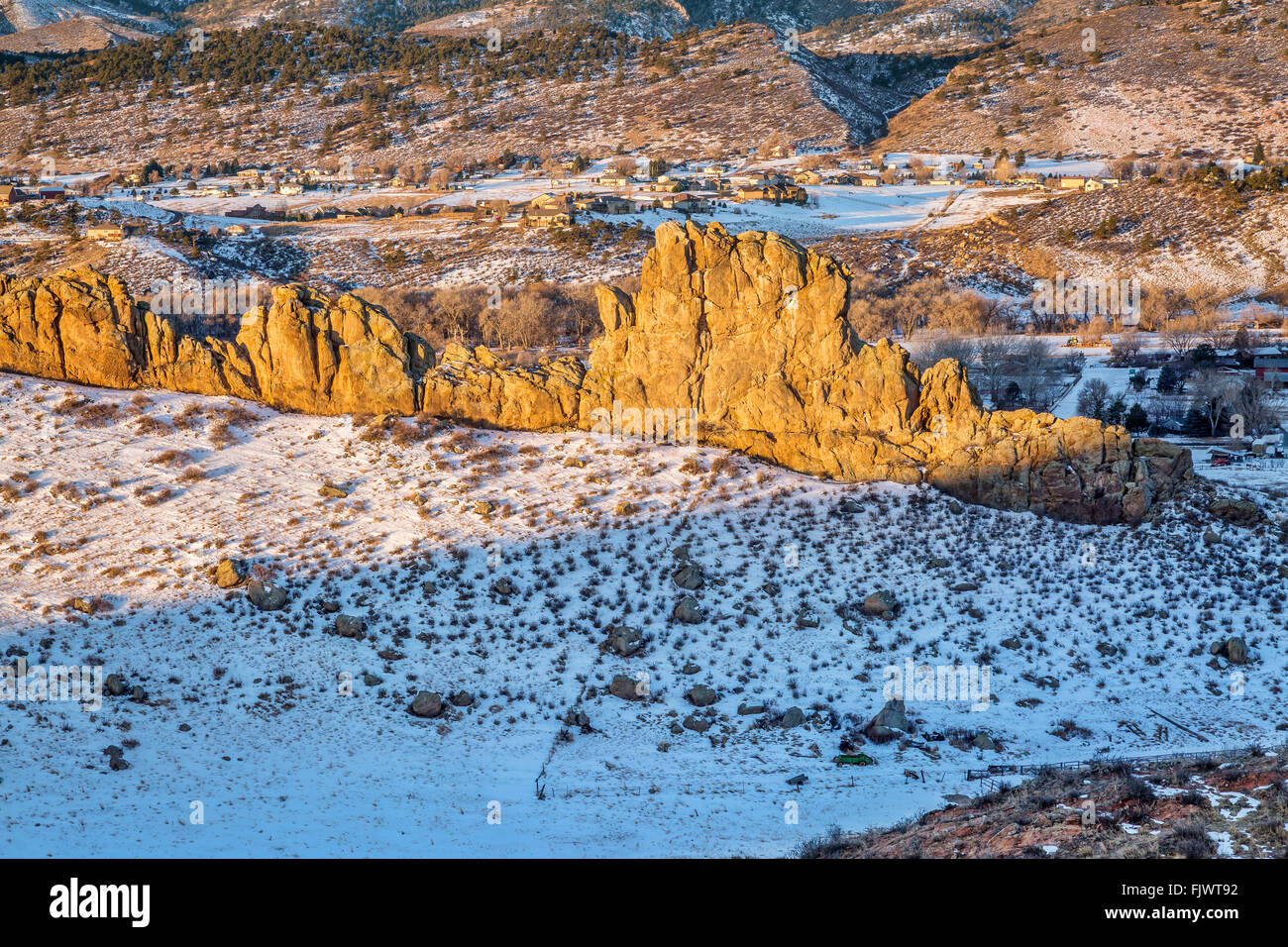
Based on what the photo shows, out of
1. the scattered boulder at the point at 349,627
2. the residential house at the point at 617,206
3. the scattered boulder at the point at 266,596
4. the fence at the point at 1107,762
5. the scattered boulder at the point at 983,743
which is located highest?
the residential house at the point at 617,206

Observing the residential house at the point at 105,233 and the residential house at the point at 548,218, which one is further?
the residential house at the point at 548,218

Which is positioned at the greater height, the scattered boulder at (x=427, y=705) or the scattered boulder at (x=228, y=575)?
the scattered boulder at (x=228, y=575)

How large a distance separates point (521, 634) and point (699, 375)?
12387 mm

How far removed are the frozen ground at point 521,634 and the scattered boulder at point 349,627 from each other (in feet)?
1.15

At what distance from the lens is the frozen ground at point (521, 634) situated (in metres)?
21.2

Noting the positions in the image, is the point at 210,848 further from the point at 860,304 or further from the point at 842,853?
the point at 860,304

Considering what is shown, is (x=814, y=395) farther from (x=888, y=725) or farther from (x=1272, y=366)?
(x=1272, y=366)

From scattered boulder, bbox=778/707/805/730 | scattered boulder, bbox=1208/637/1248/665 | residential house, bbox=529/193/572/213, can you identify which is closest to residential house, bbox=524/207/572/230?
residential house, bbox=529/193/572/213

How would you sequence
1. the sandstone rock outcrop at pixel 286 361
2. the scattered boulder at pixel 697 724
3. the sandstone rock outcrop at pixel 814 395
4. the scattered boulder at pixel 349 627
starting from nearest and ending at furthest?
1. the scattered boulder at pixel 697 724
2. the scattered boulder at pixel 349 627
3. the sandstone rock outcrop at pixel 814 395
4. the sandstone rock outcrop at pixel 286 361

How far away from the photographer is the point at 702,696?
25844 millimetres

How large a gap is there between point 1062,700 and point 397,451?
66.7 feet

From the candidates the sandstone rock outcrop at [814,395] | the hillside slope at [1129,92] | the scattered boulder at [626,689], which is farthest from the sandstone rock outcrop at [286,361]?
the hillside slope at [1129,92]

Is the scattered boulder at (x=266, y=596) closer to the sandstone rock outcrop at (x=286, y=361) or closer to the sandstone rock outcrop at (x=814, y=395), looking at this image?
the sandstone rock outcrop at (x=286, y=361)

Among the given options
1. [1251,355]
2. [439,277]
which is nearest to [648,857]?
[1251,355]
